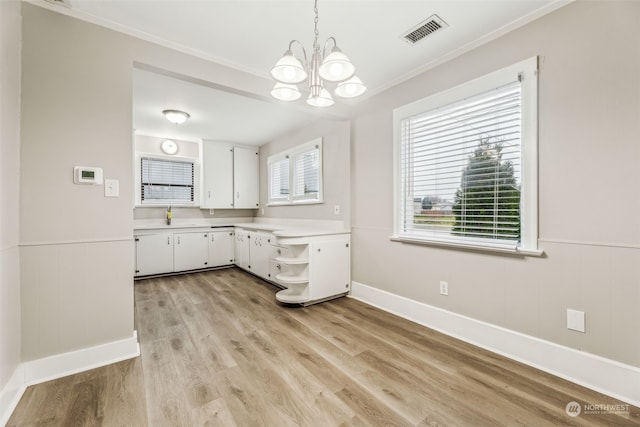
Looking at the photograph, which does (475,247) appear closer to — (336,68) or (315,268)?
(315,268)

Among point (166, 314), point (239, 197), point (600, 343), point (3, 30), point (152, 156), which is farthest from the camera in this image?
point (239, 197)

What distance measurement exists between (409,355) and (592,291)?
1292mm

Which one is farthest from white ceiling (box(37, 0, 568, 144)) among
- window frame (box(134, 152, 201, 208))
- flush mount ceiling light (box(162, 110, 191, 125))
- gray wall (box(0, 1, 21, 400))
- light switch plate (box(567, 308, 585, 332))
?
window frame (box(134, 152, 201, 208))

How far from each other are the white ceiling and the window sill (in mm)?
1712

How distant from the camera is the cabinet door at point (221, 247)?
5184 mm

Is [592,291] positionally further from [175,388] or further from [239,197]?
[239,197]

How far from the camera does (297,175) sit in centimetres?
473

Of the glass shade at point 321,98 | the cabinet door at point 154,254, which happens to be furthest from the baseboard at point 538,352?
the cabinet door at point 154,254

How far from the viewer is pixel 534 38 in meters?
2.02

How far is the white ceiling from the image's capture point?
192 cm

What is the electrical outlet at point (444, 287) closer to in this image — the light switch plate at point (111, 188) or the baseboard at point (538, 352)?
the baseboard at point (538, 352)

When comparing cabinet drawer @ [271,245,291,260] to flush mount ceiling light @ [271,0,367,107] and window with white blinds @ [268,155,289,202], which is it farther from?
flush mount ceiling light @ [271,0,367,107]

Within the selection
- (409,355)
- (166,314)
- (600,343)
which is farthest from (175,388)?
(600,343)

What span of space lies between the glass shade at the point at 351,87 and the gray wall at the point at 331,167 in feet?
5.77
